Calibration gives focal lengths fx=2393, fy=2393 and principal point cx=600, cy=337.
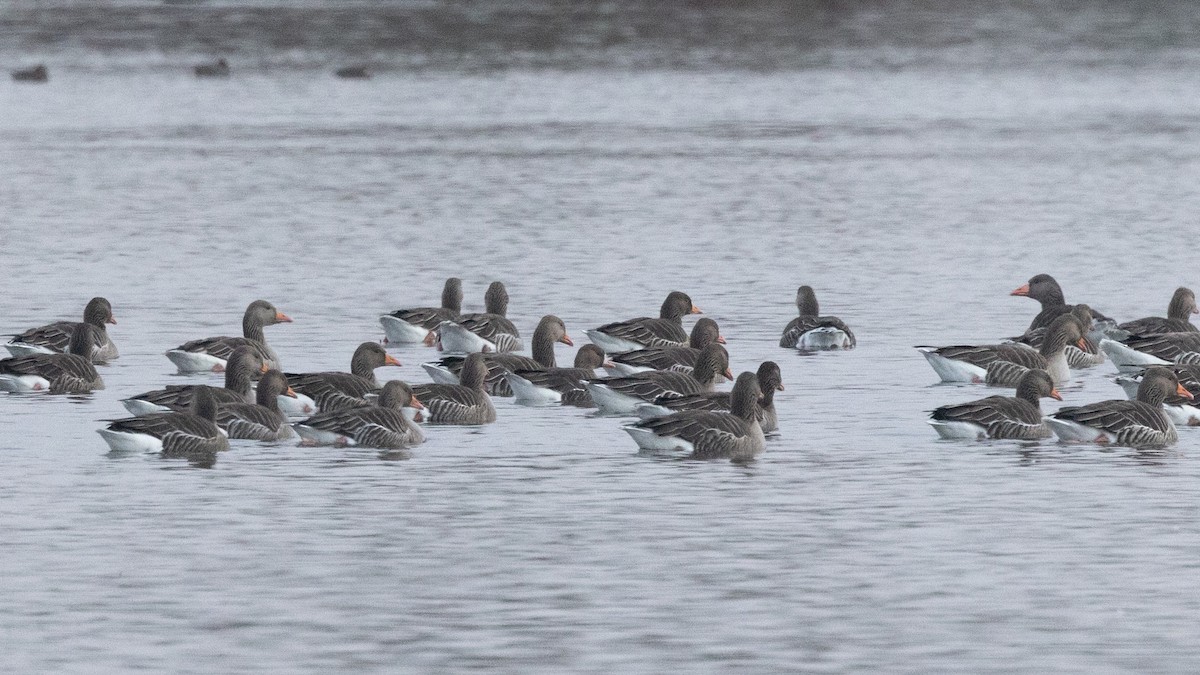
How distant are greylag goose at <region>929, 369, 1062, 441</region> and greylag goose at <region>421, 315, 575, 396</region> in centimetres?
501

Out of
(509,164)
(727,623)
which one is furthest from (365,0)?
(727,623)

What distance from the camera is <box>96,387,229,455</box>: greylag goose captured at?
70.6ft

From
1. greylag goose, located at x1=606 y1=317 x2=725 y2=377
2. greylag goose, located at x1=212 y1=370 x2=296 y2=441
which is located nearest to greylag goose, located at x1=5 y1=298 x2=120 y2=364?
greylag goose, located at x1=212 y1=370 x2=296 y2=441

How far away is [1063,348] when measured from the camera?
26.4m

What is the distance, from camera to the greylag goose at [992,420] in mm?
22547

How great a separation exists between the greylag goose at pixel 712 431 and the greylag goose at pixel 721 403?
42cm

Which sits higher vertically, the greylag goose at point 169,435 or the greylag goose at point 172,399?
the greylag goose at point 172,399

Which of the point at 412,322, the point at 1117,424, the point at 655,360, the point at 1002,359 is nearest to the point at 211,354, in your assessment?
the point at 412,322

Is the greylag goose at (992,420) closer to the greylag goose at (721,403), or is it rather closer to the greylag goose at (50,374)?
the greylag goose at (721,403)

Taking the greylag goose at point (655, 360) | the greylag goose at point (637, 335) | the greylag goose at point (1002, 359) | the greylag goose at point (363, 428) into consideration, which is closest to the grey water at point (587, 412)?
the greylag goose at point (363, 428)

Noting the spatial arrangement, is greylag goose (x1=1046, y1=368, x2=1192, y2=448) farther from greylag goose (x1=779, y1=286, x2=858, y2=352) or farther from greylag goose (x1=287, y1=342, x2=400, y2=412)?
greylag goose (x1=287, y1=342, x2=400, y2=412)

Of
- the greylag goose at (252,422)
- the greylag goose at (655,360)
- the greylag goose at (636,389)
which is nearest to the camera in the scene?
the greylag goose at (252,422)

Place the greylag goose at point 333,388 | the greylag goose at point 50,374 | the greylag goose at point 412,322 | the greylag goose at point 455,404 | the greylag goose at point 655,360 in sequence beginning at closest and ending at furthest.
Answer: the greylag goose at point 455,404
the greylag goose at point 333,388
the greylag goose at point 50,374
the greylag goose at point 655,360
the greylag goose at point 412,322

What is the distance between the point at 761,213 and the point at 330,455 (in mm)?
28102
